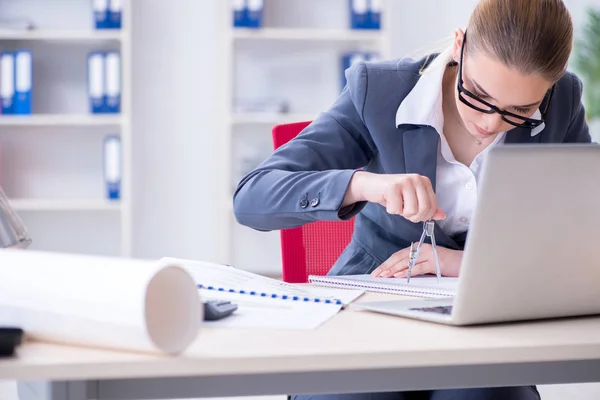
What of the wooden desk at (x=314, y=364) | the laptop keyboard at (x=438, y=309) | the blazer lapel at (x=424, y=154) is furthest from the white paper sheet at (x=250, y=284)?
the blazer lapel at (x=424, y=154)

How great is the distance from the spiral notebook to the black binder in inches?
22.3

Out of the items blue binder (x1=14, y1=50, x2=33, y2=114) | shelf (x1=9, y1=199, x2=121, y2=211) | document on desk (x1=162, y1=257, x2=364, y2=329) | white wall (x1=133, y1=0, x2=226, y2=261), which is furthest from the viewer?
white wall (x1=133, y1=0, x2=226, y2=261)

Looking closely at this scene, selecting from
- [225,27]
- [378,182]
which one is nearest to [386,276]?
[378,182]

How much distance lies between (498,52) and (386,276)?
394mm

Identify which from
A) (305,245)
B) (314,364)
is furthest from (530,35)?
(314,364)

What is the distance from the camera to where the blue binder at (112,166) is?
3955 mm

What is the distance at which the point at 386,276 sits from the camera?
1379mm

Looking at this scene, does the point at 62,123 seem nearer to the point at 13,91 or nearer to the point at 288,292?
the point at 13,91

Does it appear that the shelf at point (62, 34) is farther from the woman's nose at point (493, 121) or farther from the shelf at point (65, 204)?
the woman's nose at point (493, 121)

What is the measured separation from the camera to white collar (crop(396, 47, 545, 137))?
1470mm

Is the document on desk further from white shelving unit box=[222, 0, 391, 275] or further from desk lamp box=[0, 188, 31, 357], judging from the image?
white shelving unit box=[222, 0, 391, 275]

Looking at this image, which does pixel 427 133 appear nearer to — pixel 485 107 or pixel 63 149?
pixel 485 107

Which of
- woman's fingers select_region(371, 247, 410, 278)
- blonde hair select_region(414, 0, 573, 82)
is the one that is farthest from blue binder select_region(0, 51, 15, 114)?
blonde hair select_region(414, 0, 573, 82)

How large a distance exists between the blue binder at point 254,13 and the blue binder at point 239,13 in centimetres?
2
